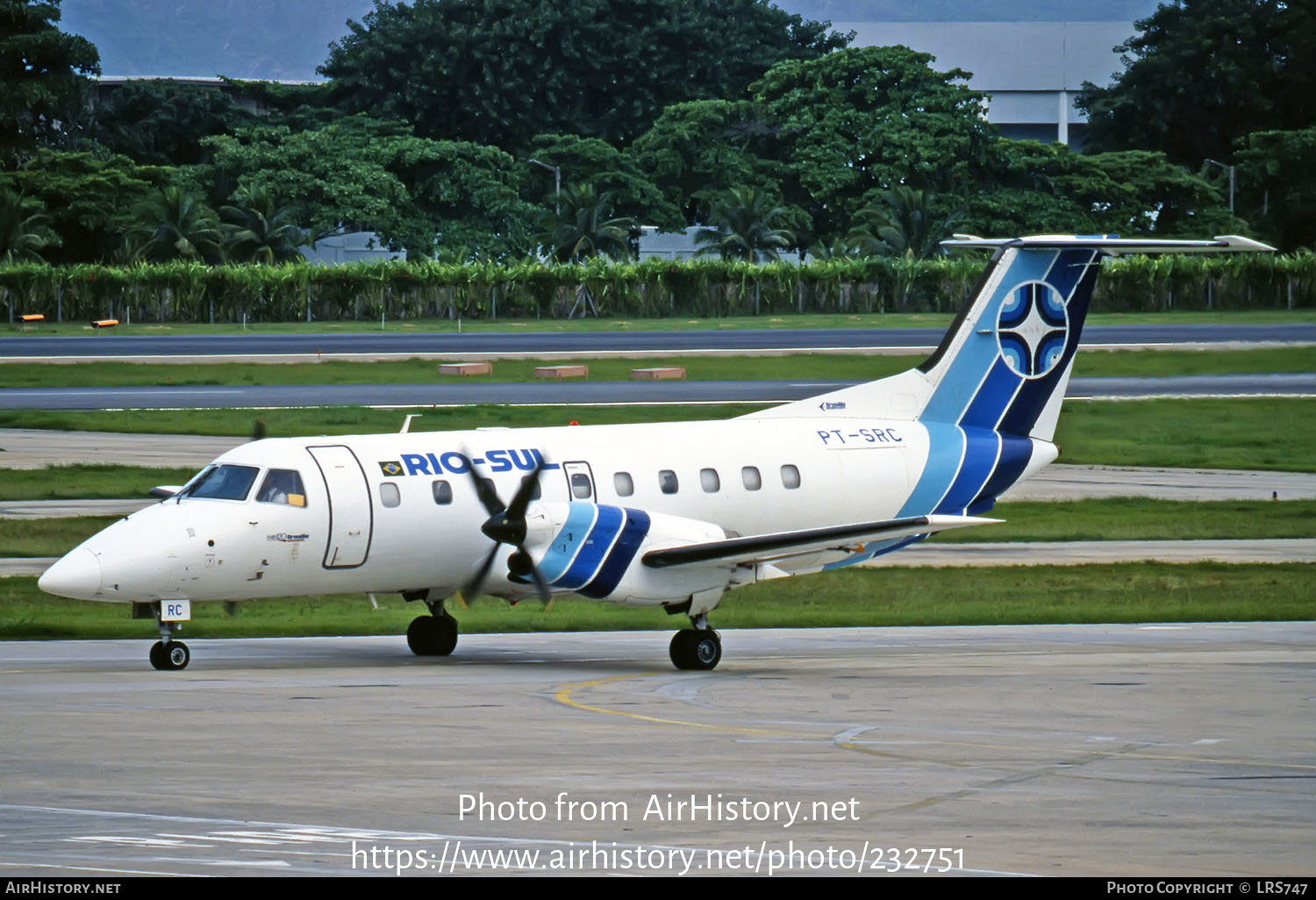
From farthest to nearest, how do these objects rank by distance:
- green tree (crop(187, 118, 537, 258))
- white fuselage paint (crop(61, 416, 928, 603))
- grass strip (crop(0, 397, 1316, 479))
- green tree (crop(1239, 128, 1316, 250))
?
1. green tree (crop(1239, 128, 1316, 250))
2. green tree (crop(187, 118, 537, 258))
3. grass strip (crop(0, 397, 1316, 479))
4. white fuselage paint (crop(61, 416, 928, 603))

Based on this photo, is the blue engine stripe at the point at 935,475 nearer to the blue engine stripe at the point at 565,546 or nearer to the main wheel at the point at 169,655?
the blue engine stripe at the point at 565,546

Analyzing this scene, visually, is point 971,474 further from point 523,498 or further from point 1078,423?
point 1078,423

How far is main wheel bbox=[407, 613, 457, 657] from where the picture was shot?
2428 cm

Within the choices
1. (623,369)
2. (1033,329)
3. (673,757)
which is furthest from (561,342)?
(673,757)

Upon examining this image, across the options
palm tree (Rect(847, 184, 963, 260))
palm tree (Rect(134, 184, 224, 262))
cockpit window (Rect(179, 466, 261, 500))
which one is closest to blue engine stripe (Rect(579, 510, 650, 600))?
cockpit window (Rect(179, 466, 261, 500))

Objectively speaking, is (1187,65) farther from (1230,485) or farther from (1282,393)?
(1230,485)

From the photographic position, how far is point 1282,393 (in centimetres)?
6288

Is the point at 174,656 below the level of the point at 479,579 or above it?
below

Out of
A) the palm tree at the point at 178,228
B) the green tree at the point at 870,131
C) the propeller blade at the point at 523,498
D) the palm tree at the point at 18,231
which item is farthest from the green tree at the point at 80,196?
the propeller blade at the point at 523,498

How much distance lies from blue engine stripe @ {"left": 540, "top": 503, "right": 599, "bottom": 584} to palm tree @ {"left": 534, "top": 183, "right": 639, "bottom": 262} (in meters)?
90.8

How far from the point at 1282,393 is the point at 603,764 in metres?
52.9

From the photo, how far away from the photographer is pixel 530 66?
5305 inches

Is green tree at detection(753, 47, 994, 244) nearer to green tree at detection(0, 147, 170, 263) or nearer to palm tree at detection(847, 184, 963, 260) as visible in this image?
palm tree at detection(847, 184, 963, 260)

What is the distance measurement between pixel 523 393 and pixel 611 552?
38921 mm
